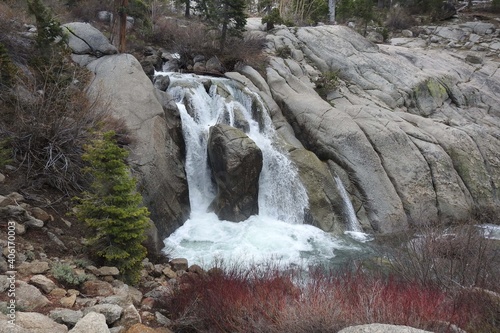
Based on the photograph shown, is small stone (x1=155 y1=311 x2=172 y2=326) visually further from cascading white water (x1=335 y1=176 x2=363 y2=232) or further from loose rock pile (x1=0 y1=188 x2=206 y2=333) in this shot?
cascading white water (x1=335 y1=176 x2=363 y2=232)

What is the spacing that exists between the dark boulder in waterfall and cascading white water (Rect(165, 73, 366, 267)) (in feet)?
1.51

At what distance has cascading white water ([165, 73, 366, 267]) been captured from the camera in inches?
421

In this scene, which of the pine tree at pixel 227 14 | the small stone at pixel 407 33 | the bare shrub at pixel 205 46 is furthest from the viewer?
the small stone at pixel 407 33

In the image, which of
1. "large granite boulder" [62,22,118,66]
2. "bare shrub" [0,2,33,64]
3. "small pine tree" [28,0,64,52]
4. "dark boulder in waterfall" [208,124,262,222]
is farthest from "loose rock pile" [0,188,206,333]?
"large granite boulder" [62,22,118,66]

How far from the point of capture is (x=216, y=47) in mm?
19750

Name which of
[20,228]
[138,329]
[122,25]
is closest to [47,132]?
[20,228]

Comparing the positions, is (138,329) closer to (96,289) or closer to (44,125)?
(96,289)

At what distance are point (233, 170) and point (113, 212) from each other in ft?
21.8

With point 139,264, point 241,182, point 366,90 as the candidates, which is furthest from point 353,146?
point 139,264

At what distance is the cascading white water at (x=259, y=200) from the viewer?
1070 cm

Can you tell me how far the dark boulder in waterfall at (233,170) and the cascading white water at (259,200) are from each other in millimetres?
461

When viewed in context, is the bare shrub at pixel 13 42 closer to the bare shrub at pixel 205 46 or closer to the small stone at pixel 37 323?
the bare shrub at pixel 205 46

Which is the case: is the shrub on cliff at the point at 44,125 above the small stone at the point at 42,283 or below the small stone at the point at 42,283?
above

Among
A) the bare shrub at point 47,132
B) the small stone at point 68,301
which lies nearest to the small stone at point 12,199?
the bare shrub at point 47,132
